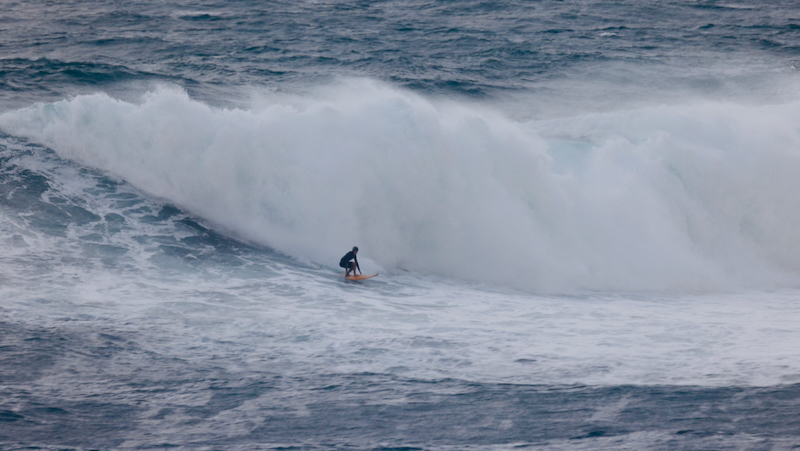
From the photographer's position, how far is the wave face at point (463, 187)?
1484 cm

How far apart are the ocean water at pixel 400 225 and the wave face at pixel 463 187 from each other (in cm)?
6

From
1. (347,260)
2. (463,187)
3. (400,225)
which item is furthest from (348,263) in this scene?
(463,187)

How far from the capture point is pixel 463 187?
1562 centimetres

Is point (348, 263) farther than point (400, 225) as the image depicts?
No

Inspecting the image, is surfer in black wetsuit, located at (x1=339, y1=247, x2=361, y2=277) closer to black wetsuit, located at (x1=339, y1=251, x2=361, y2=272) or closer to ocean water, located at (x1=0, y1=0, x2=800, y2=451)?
black wetsuit, located at (x1=339, y1=251, x2=361, y2=272)

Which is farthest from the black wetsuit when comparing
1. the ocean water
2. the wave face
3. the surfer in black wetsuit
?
the wave face

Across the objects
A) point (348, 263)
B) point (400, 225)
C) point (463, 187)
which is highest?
point (463, 187)

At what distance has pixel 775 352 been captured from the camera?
31.3 feet

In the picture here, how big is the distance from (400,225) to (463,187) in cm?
168

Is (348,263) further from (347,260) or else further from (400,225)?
(400,225)

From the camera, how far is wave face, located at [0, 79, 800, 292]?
1484cm

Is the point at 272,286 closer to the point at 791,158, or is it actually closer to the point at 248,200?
the point at 248,200

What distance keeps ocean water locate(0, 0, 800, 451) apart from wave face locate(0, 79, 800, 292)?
63 millimetres

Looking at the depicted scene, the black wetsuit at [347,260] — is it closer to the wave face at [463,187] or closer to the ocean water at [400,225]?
the ocean water at [400,225]
